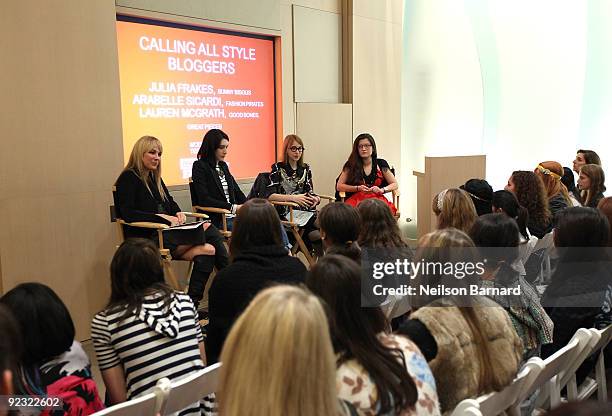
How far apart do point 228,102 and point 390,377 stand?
4390 millimetres

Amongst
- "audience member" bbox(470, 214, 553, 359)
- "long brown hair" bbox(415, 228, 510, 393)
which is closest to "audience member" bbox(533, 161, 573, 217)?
"audience member" bbox(470, 214, 553, 359)

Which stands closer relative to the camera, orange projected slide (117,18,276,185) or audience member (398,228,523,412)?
audience member (398,228,523,412)

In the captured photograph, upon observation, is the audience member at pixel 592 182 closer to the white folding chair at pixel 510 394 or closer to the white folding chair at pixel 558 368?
the white folding chair at pixel 558 368

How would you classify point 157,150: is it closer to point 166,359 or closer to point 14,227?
point 14,227

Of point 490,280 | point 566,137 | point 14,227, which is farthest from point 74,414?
point 566,137

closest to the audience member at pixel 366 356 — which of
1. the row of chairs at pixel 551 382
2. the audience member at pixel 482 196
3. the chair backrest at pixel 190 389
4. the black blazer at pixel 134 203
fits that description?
the row of chairs at pixel 551 382

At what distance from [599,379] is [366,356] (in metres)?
1.59

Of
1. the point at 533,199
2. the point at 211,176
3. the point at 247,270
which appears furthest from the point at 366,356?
the point at 211,176

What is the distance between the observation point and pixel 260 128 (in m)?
5.89

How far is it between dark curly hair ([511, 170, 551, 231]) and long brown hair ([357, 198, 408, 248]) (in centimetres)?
126

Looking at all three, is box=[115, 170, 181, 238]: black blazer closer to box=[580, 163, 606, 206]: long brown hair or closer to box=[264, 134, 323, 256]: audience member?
box=[264, 134, 323, 256]: audience member

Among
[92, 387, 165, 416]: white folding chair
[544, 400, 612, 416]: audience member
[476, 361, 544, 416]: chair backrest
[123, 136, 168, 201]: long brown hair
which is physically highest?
[123, 136, 168, 201]: long brown hair

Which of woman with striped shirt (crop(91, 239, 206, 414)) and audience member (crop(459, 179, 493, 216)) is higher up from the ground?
audience member (crop(459, 179, 493, 216))

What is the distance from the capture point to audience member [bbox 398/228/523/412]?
1813 mm
